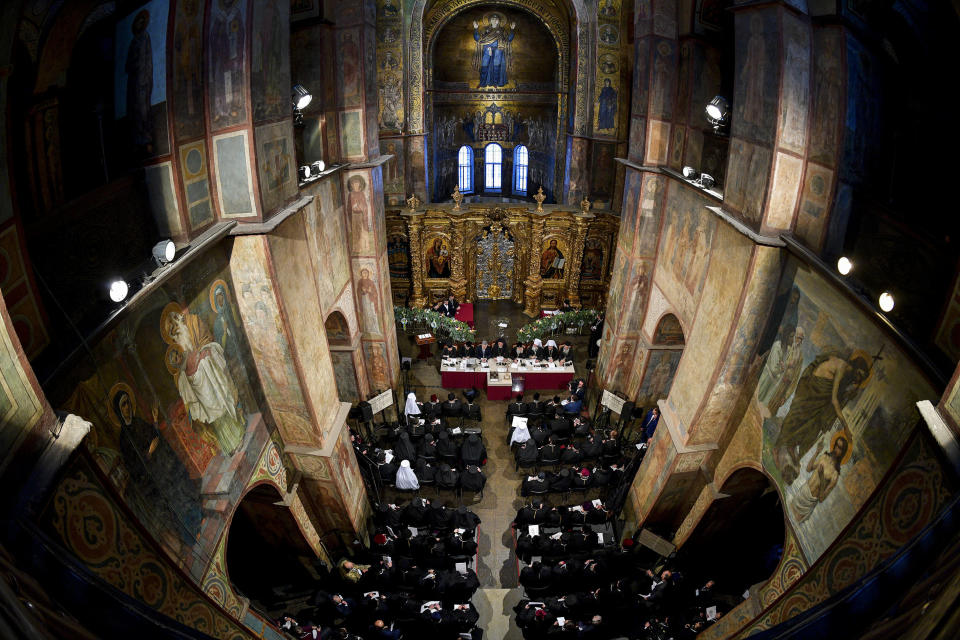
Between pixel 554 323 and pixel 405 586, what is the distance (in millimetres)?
11379

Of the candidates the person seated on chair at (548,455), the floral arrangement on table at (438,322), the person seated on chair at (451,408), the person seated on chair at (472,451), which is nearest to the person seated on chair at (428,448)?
the person seated on chair at (472,451)

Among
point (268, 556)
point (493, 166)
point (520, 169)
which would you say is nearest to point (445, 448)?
point (268, 556)

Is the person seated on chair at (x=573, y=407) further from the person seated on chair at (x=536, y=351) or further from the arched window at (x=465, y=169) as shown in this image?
the arched window at (x=465, y=169)

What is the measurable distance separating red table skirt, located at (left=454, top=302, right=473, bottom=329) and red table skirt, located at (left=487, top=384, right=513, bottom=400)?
186 inches

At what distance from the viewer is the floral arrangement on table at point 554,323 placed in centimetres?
1905

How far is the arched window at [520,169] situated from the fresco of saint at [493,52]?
3199mm

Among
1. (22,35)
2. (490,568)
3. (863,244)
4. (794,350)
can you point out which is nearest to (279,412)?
(490,568)

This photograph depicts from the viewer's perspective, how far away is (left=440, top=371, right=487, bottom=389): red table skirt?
53.2ft

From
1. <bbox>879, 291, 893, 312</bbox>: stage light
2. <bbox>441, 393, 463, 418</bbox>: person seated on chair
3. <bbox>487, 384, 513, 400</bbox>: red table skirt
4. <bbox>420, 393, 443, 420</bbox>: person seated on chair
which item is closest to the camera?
<bbox>879, 291, 893, 312</bbox>: stage light

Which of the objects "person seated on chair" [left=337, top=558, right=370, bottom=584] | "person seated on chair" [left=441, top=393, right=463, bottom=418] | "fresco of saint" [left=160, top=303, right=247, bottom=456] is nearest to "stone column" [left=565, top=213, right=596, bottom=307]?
"person seated on chair" [left=441, top=393, right=463, bottom=418]

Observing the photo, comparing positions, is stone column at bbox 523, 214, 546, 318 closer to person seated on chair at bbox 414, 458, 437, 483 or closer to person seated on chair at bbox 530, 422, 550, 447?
person seated on chair at bbox 530, 422, 550, 447

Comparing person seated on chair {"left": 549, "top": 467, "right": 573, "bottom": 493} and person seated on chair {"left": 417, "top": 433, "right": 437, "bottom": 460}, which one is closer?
person seated on chair {"left": 549, "top": 467, "right": 573, "bottom": 493}

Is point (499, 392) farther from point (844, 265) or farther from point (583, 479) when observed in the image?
point (844, 265)

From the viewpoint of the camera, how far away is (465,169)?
27.0m
